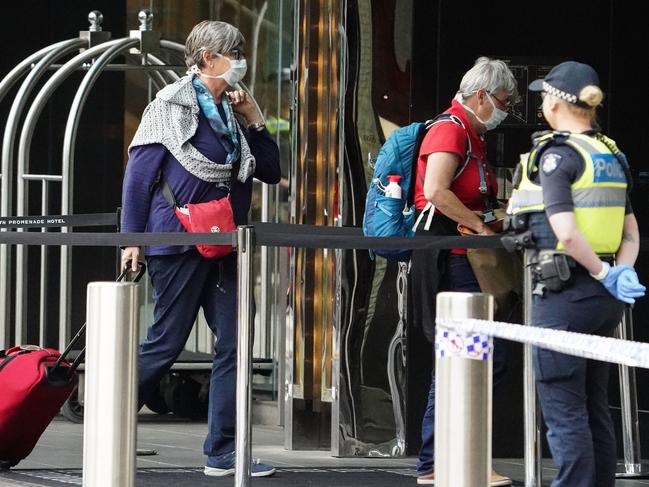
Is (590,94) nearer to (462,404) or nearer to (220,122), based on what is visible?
(462,404)

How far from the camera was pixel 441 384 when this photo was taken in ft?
13.6

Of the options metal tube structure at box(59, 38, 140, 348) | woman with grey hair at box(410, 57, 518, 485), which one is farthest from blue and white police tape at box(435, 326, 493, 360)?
metal tube structure at box(59, 38, 140, 348)

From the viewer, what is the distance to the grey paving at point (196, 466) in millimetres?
5906

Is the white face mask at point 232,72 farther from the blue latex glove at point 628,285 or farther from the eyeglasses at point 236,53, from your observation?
the blue latex glove at point 628,285

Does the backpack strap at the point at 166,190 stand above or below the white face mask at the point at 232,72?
below

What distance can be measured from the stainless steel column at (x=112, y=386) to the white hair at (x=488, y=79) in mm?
1655

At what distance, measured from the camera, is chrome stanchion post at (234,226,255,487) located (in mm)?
5254

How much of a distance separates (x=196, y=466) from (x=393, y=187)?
1541mm

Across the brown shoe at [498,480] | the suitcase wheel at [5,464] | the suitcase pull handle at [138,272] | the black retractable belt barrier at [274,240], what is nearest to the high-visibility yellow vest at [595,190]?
the black retractable belt barrier at [274,240]

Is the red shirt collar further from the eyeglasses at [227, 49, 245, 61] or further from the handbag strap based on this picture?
the handbag strap

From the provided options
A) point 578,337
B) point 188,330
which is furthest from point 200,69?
point 578,337

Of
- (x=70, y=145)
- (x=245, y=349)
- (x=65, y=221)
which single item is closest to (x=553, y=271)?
(x=245, y=349)

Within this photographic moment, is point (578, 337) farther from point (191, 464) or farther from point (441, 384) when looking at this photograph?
point (191, 464)

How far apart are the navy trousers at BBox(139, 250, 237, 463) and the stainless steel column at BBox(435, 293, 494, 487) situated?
1887 mm
